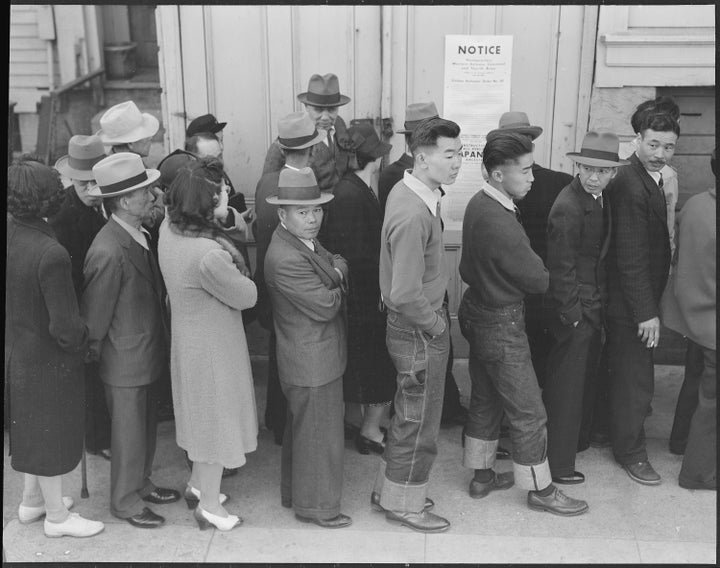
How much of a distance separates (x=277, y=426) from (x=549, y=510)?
165 centimetres

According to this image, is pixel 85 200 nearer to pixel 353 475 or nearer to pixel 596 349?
pixel 353 475

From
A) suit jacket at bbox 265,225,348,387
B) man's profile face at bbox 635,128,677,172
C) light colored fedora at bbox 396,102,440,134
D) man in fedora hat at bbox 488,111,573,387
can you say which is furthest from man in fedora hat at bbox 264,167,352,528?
man's profile face at bbox 635,128,677,172

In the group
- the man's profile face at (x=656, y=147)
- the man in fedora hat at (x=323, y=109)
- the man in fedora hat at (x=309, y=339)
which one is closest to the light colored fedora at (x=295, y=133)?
the man in fedora hat at (x=323, y=109)

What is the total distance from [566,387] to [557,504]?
2.05 ft

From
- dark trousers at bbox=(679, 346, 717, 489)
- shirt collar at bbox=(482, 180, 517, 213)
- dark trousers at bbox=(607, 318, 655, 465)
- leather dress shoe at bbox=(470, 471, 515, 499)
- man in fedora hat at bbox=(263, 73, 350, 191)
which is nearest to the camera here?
shirt collar at bbox=(482, 180, 517, 213)

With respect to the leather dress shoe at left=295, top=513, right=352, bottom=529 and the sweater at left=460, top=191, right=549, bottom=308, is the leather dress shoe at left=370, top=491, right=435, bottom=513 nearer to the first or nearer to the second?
the leather dress shoe at left=295, top=513, right=352, bottom=529

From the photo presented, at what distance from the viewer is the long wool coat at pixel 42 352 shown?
3979 mm

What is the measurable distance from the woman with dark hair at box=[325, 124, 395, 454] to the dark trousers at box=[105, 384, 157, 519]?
1.19 meters

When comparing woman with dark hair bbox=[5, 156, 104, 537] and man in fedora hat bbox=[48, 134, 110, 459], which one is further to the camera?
man in fedora hat bbox=[48, 134, 110, 459]

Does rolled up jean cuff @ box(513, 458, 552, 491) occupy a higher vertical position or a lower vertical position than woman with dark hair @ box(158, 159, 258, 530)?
lower

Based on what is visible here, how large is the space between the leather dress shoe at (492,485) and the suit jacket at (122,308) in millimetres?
1816

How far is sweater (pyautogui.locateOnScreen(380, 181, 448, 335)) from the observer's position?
4031 mm

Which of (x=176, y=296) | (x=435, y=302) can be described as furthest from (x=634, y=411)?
(x=176, y=296)

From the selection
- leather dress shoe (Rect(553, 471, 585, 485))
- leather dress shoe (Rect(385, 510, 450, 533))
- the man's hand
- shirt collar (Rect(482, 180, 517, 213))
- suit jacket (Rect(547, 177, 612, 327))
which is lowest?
leather dress shoe (Rect(385, 510, 450, 533))
